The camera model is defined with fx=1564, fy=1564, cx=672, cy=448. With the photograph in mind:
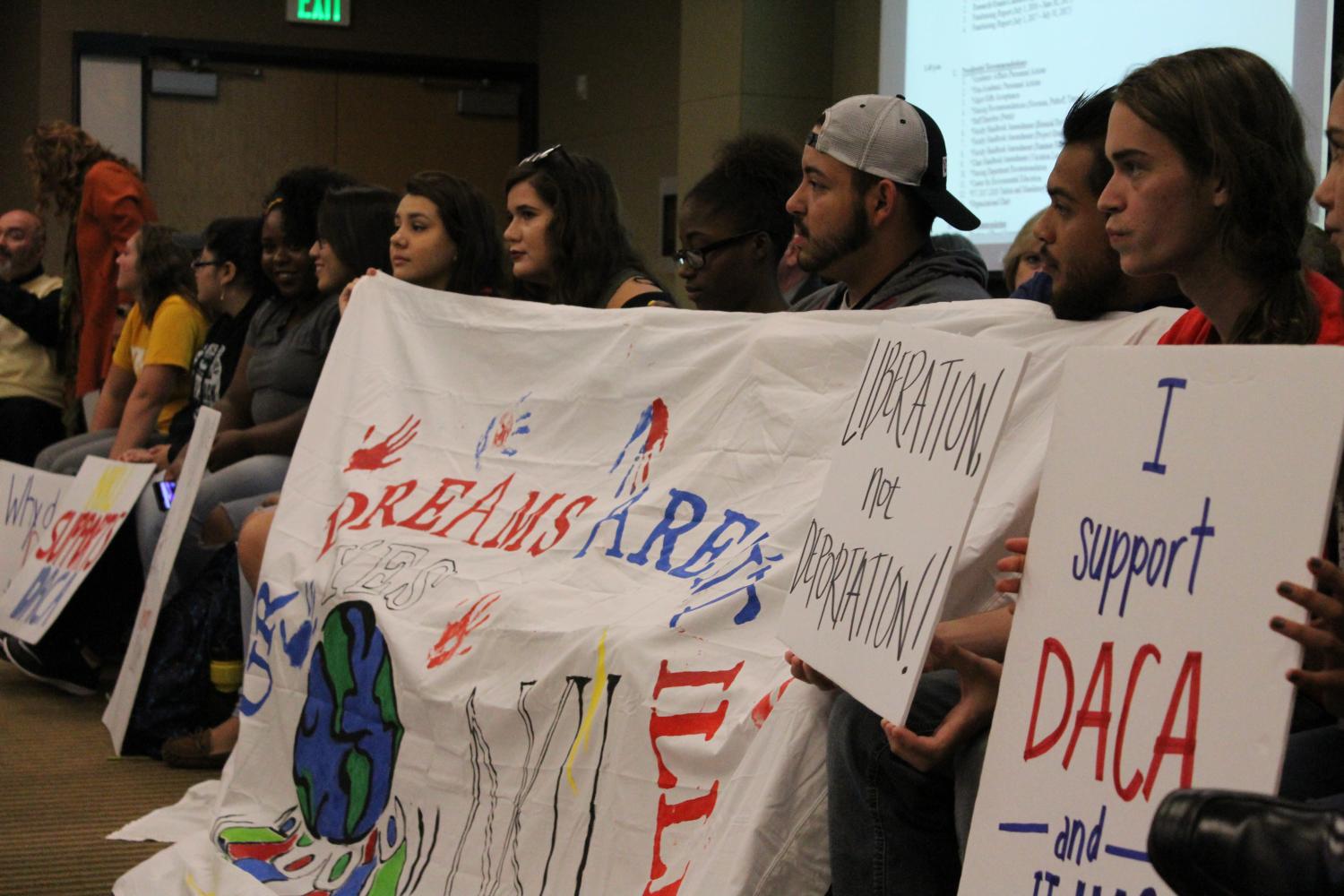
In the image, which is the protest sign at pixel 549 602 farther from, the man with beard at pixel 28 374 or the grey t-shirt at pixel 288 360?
the man with beard at pixel 28 374

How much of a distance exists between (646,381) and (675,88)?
497cm

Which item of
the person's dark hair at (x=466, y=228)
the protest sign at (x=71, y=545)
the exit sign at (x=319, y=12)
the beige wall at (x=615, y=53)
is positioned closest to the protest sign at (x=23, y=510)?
the protest sign at (x=71, y=545)

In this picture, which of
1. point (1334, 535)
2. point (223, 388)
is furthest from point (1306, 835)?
point (223, 388)

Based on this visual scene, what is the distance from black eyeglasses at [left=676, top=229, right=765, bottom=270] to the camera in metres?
3.15

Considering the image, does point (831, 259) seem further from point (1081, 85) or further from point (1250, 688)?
point (1081, 85)

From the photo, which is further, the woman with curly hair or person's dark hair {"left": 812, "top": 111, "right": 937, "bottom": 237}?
the woman with curly hair

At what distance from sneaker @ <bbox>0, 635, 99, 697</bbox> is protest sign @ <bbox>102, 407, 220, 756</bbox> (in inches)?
25.4

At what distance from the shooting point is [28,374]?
5.76 meters

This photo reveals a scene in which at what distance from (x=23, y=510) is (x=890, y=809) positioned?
347 centimetres

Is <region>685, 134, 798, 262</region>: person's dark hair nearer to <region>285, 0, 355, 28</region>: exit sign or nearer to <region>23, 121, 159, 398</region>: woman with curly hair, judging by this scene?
<region>23, 121, 159, 398</region>: woman with curly hair

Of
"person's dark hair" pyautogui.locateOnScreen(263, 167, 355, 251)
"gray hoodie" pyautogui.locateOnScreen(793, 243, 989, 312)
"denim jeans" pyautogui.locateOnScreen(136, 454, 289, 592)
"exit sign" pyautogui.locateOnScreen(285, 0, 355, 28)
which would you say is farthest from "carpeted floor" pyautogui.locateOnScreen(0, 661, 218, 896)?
"exit sign" pyautogui.locateOnScreen(285, 0, 355, 28)

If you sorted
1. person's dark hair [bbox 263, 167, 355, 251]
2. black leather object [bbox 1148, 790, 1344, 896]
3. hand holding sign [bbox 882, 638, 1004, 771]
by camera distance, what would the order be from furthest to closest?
person's dark hair [bbox 263, 167, 355, 251] < hand holding sign [bbox 882, 638, 1004, 771] < black leather object [bbox 1148, 790, 1344, 896]

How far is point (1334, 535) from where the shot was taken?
1418mm

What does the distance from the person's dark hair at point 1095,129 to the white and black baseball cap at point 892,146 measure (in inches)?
21.3
